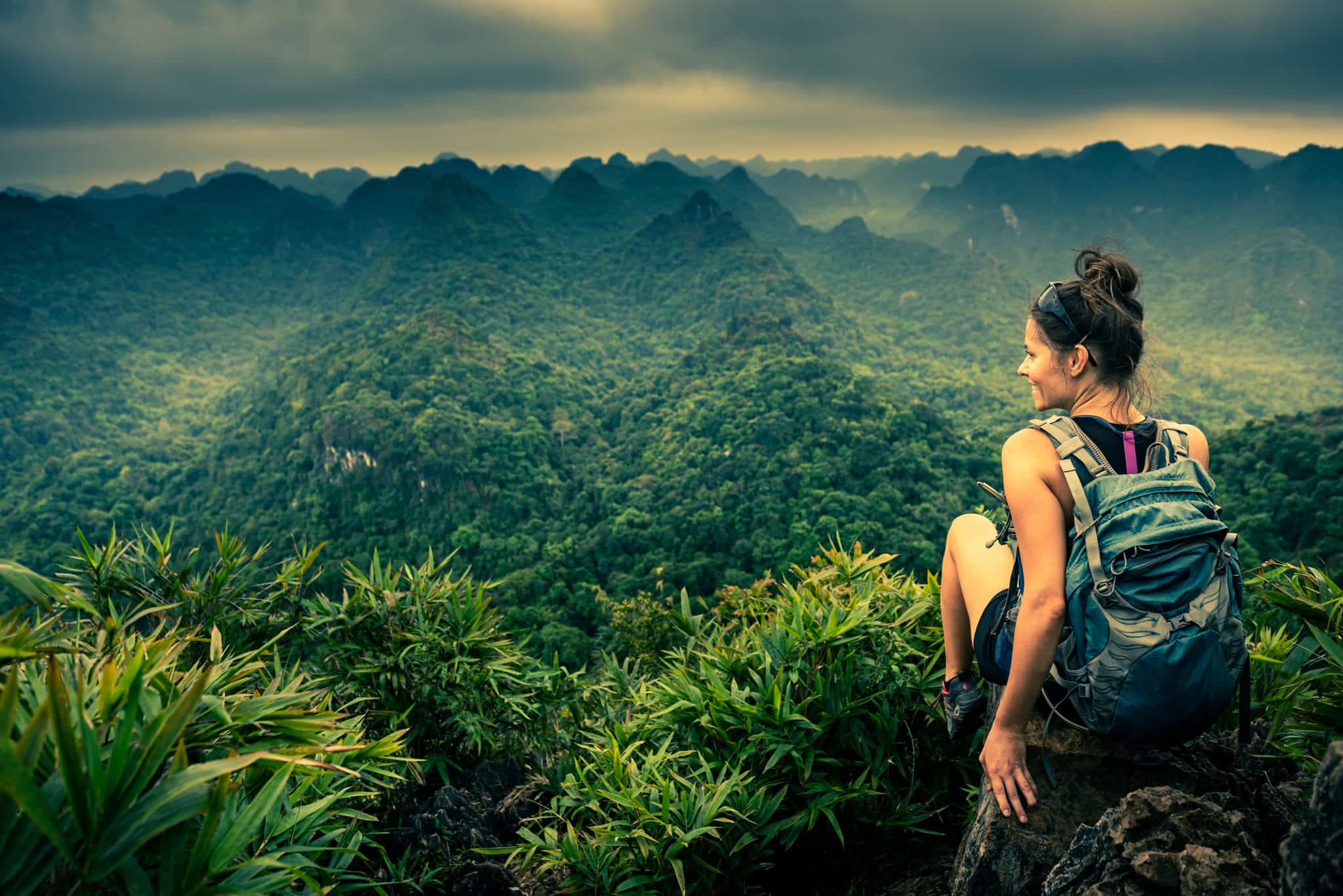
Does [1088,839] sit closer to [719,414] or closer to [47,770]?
[47,770]

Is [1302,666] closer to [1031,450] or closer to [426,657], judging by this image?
[1031,450]

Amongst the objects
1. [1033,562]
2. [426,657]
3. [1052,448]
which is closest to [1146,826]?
[1033,562]

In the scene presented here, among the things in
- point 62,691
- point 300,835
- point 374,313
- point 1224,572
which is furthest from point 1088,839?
point 374,313

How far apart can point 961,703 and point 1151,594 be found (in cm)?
74

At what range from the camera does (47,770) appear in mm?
1119

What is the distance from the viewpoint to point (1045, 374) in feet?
5.43

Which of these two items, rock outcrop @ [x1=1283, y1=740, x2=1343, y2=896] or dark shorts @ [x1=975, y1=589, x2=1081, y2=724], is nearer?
rock outcrop @ [x1=1283, y1=740, x2=1343, y2=896]

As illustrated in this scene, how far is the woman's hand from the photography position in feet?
5.40

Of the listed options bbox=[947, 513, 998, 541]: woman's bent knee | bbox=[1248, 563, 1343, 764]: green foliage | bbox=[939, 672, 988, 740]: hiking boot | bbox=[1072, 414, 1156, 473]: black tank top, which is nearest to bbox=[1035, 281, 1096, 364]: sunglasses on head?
bbox=[1072, 414, 1156, 473]: black tank top

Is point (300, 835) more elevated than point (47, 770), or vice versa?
point (47, 770)

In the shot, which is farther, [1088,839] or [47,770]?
[1088,839]

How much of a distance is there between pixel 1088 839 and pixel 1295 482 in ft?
85.8

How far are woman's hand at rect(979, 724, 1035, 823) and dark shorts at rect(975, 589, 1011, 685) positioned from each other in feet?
0.53

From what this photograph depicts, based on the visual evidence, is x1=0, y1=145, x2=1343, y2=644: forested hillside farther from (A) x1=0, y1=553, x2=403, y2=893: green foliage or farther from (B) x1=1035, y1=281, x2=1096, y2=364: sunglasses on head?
(A) x1=0, y1=553, x2=403, y2=893: green foliage
